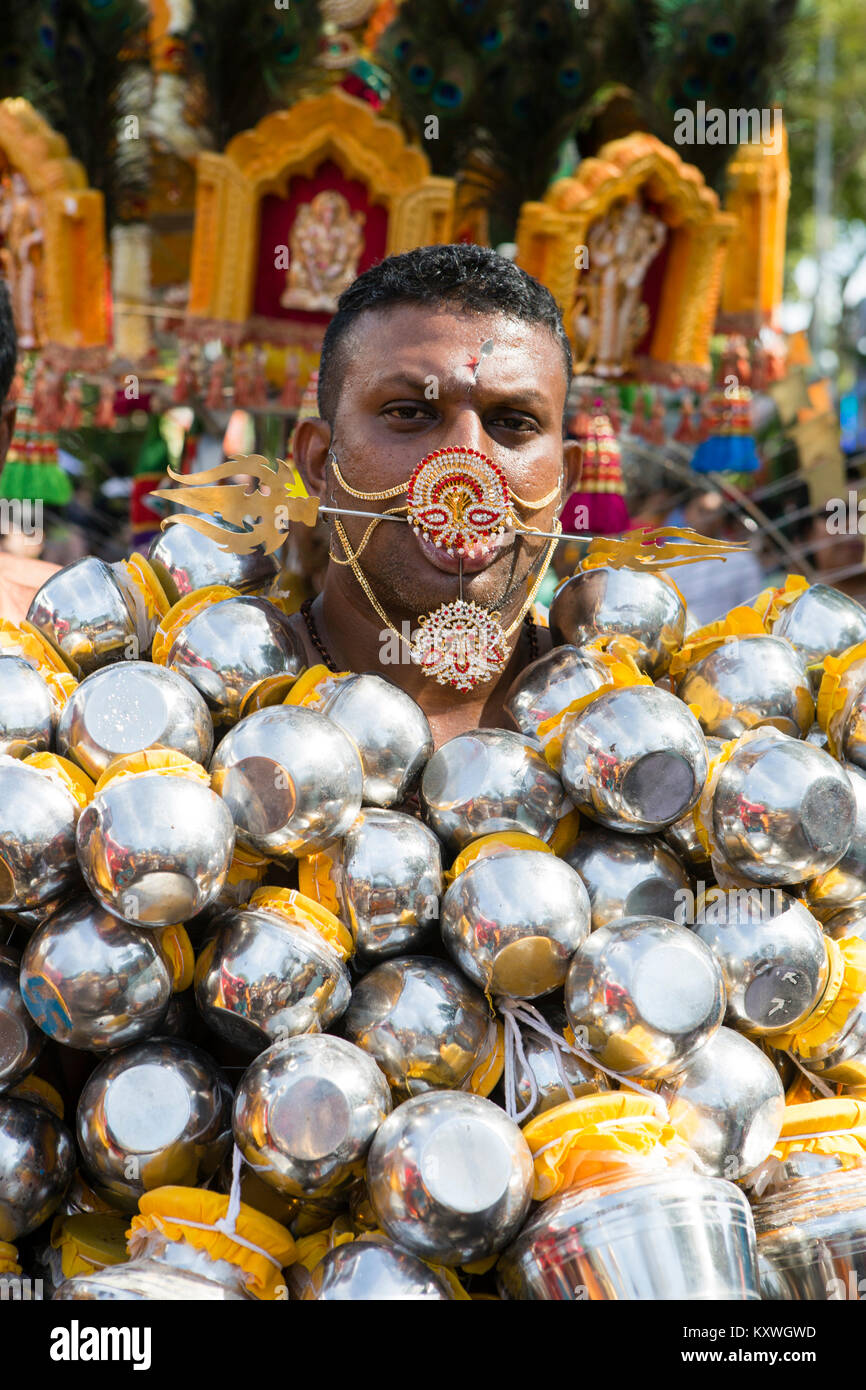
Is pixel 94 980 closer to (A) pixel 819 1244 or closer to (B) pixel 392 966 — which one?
(B) pixel 392 966

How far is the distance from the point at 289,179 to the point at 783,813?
446 centimetres

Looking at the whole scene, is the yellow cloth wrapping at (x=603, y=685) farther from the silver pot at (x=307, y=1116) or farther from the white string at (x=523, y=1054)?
the silver pot at (x=307, y=1116)

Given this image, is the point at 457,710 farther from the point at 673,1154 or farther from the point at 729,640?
the point at 673,1154

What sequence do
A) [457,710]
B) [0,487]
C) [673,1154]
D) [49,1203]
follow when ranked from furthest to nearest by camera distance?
[0,487] → [457,710] → [49,1203] → [673,1154]

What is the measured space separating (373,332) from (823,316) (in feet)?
54.1

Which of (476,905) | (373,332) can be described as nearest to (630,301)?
(373,332)

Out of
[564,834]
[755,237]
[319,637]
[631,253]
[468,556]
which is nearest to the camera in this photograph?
[564,834]

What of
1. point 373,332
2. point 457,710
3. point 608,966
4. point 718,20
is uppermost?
point 718,20

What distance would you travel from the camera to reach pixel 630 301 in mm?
6152

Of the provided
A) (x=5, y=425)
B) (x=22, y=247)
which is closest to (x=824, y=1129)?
(x=5, y=425)

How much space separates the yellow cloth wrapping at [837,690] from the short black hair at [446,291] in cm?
85

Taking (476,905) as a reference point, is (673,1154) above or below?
below

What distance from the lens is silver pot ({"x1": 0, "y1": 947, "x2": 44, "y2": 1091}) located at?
75.4 inches

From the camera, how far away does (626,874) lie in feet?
7.01
